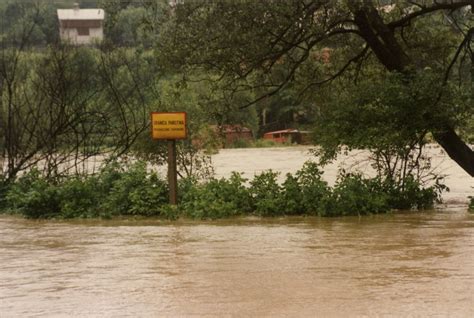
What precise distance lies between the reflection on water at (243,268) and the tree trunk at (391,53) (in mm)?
3479

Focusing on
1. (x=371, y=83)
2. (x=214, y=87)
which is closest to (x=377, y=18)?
(x=371, y=83)

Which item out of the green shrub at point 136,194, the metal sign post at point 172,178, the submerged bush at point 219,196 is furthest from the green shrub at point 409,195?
the green shrub at point 136,194

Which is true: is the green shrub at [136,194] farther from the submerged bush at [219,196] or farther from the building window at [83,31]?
the building window at [83,31]

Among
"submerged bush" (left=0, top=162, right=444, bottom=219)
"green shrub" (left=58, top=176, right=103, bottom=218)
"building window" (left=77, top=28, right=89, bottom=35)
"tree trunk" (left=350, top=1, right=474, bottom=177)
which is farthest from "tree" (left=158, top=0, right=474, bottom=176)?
"building window" (left=77, top=28, right=89, bottom=35)

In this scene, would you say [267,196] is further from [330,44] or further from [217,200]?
Answer: [330,44]

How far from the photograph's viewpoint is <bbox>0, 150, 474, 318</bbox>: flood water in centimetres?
827

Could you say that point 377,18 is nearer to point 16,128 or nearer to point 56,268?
point 16,128

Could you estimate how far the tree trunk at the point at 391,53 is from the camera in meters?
18.7

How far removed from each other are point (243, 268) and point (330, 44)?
11.9 m

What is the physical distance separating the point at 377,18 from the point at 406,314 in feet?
39.4

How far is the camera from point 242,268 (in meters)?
10.4

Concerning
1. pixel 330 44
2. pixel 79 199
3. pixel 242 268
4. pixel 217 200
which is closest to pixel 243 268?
pixel 242 268

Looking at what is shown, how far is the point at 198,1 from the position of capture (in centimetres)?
1795

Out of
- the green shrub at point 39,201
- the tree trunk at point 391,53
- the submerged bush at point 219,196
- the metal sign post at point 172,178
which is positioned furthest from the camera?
the tree trunk at point 391,53
